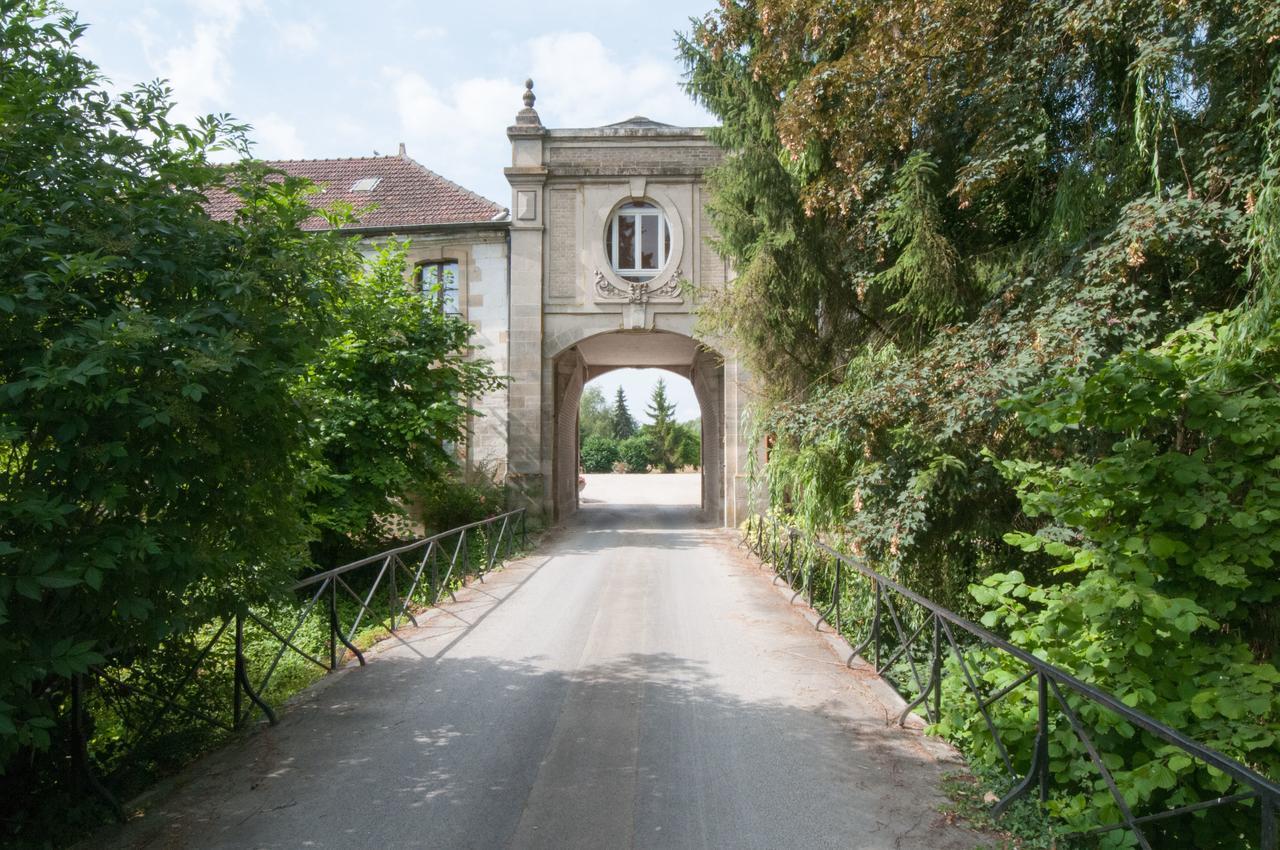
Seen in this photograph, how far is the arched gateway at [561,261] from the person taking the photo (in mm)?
16562

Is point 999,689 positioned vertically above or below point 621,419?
below

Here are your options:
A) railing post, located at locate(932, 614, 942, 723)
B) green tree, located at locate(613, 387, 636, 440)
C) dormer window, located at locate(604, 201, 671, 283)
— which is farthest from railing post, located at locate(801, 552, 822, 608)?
green tree, located at locate(613, 387, 636, 440)

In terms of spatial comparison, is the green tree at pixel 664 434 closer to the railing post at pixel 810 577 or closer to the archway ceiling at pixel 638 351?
the archway ceiling at pixel 638 351

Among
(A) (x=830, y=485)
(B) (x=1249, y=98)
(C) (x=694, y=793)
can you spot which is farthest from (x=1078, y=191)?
(C) (x=694, y=793)

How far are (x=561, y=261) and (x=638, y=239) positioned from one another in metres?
1.72

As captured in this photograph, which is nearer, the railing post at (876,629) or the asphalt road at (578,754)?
the asphalt road at (578,754)

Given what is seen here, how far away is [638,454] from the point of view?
50031 millimetres

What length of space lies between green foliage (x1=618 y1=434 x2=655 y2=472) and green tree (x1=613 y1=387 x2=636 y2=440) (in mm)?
10911

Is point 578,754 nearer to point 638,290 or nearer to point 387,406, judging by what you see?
point 387,406

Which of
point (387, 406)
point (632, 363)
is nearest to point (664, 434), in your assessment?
point (632, 363)

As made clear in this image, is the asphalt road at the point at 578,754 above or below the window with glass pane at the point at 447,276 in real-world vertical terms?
below

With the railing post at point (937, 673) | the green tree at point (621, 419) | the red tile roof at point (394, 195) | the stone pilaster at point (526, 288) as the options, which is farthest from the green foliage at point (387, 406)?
the green tree at point (621, 419)

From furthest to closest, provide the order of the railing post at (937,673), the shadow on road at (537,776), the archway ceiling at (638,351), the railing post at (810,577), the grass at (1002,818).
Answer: the archway ceiling at (638,351), the railing post at (810,577), the railing post at (937,673), the shadow on road at (537,776), the grass at (1002,818)

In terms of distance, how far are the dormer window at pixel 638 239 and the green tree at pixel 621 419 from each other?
44.5 metres
